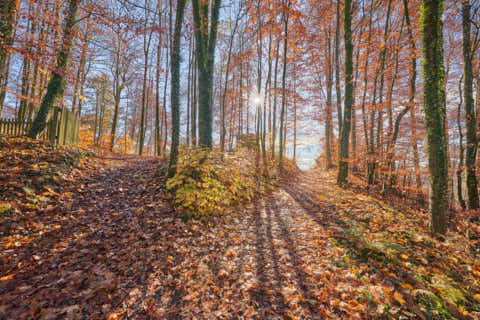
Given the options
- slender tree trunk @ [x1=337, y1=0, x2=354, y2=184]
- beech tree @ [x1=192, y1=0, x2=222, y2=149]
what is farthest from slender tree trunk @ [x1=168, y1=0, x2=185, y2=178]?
slender tree trunk @ [x1=337, y1=0, x2=354, y2=184]

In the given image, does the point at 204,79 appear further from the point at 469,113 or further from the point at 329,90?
the point at 329,90

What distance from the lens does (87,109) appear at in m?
19.3

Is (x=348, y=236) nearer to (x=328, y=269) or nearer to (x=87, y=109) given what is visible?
(x=328, y=269)

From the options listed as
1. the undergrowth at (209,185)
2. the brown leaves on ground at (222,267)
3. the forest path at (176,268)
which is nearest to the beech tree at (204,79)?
the undergrowth at (209,185)

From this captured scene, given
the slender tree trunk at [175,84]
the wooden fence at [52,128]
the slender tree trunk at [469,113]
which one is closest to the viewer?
the slender tree trunk at [175,84]

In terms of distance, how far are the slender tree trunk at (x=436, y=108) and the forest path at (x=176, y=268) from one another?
3.31 ft

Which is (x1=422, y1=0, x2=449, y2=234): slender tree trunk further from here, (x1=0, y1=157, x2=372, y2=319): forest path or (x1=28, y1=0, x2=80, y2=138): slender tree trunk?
(x1=28, y1=0, x2=80, y2=138): slender tree trunk

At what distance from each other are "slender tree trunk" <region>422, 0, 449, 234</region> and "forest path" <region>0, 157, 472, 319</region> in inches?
39.8

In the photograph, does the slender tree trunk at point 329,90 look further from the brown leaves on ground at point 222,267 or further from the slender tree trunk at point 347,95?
the brown leaves on ground at point 222,267

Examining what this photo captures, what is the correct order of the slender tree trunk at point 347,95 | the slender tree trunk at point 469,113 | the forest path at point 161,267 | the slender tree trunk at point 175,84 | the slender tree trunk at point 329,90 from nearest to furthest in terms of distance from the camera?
the forest path at point 161,267 → the slender tree trunk at point 175,84 → the slender tree trunk at point 469,113 → the slender tree trunk at point 347,95 → the slender tree trunk at point 329,90

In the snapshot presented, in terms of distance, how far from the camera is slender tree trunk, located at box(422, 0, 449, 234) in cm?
442

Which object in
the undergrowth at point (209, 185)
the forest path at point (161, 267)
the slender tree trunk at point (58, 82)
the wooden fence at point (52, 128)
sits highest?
the slender tree trunk at point (58, 82)

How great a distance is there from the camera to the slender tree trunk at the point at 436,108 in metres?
4.42

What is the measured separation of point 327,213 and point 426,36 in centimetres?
539
